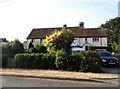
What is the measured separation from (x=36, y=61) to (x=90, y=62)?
16.0ft

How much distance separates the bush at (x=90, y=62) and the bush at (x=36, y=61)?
9.60ft

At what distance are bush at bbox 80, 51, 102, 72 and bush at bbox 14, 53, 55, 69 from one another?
293cm

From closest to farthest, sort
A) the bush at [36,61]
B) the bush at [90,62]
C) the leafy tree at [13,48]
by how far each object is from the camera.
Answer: the bush at [90,62] → the bush at [36,61] → the leafy tree at [13,48]

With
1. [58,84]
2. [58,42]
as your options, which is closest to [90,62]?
[58,84]

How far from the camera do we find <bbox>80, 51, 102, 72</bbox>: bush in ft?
72.5

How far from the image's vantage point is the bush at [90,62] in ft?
72.5

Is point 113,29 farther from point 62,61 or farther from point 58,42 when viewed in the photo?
point 62,61

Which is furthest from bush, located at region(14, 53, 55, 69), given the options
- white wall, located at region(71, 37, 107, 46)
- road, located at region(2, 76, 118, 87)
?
white wall, located at region(71, 37, 107, 46)

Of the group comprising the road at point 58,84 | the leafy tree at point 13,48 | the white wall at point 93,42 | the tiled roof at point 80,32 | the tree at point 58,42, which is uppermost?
the tiled roof at point 80,32

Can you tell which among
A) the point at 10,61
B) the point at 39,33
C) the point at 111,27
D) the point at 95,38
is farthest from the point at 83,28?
the point at 10,61

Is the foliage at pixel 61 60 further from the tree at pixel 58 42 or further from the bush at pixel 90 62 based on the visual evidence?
the tree at pixel 58 42

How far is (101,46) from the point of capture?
68.5 m

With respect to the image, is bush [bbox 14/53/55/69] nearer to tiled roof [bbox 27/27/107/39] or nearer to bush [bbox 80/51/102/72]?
bush [bbox 80/51/102/72]

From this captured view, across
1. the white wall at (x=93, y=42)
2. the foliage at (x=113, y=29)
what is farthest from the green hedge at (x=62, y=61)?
the foliage at (x=113, y=29)
